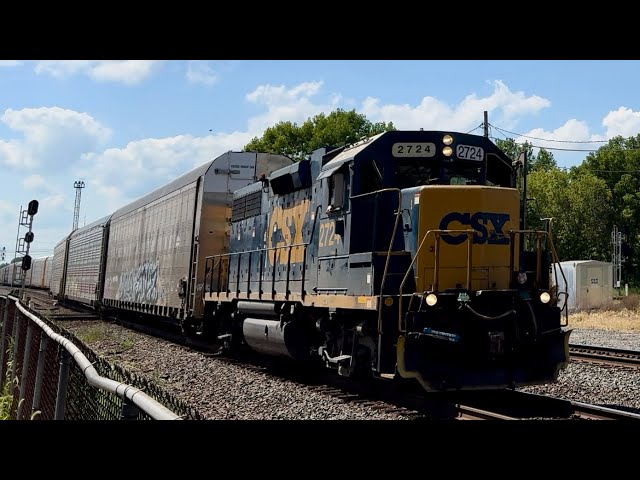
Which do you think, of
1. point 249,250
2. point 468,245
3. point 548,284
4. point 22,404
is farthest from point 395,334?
point 249,250

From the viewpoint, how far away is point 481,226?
7.53m

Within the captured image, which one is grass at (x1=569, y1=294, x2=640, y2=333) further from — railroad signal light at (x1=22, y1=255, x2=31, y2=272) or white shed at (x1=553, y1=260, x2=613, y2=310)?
railroad signal light at (x1=22, y1=255, x2=31, y2=272)

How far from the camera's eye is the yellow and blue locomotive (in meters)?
7.05

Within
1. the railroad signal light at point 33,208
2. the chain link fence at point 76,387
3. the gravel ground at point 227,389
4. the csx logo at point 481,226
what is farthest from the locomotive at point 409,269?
the railroad signal light at point 33,208

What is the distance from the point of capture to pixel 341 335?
8477 millimetres

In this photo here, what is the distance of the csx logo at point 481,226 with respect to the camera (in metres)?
7.46

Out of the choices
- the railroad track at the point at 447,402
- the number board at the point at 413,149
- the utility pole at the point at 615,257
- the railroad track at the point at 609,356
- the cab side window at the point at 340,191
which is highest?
the utility pole at the point at 615,257

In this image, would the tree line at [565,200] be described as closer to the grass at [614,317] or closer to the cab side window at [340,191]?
the grass at [614,317]

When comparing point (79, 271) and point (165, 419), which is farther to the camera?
point (79, 271)

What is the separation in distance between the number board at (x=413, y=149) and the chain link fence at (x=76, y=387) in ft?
14.5
